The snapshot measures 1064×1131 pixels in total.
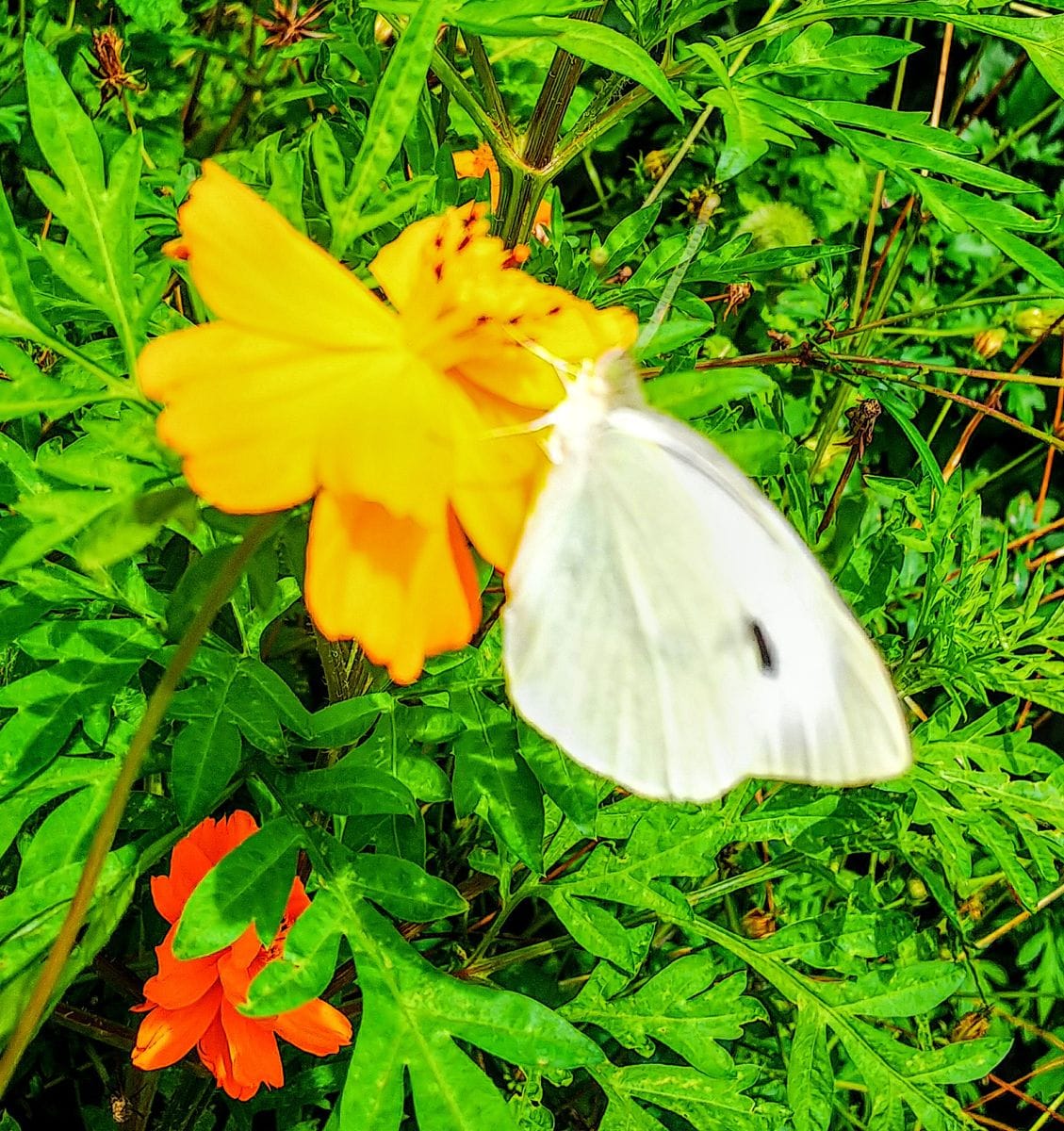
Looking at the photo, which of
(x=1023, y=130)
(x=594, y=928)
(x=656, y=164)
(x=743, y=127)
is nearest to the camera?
(x=743, y=127)

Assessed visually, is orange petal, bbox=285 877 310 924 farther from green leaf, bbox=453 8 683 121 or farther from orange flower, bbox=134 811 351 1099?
green leaf, bbox=453 8 683 121

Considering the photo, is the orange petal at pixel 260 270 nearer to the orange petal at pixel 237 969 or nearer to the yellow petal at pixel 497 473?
the yellow petal at pixel 497 473

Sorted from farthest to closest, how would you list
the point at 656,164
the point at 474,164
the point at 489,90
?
the point at 656,164, the point at 474,164, the point at 489,90

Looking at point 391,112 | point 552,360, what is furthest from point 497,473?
point 391,112

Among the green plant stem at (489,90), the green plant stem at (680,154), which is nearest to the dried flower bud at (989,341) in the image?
the green plant stem at (680,154)

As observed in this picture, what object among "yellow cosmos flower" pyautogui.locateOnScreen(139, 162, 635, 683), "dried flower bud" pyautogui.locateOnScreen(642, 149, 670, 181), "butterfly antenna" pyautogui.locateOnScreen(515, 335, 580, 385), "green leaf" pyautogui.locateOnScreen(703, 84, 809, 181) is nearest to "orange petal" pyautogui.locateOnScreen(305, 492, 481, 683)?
"yellow cosmos flower" pyautogui.locateOnScreen(139, 162, 635, 683)

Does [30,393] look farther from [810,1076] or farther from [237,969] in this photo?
[810,1076]
